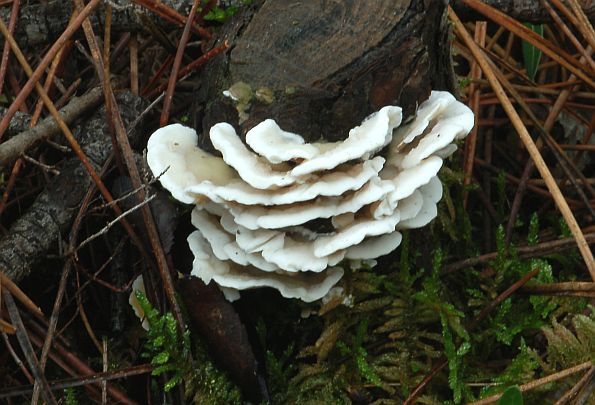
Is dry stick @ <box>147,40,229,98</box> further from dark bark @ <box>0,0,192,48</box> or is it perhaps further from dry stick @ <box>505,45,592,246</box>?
dry stick @ <box>505,45,592,246</box>

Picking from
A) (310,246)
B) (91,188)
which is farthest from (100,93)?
(310,246)

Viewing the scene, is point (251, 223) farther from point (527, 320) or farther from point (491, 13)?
point (491, 13)

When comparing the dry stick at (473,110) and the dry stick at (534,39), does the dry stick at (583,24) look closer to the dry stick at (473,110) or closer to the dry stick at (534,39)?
the dry stick at (534,39)

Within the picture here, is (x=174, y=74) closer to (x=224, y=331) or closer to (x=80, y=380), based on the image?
(x=224, y=331)

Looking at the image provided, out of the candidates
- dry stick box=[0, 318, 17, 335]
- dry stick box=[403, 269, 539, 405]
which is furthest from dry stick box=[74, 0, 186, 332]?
dry stick box=[403, 269, 539, 405]

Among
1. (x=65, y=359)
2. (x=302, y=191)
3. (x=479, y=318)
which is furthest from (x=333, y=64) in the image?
(x=65, y=359)

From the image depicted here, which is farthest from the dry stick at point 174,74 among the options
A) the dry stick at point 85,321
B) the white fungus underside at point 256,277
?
the dry stick at point 85,321
